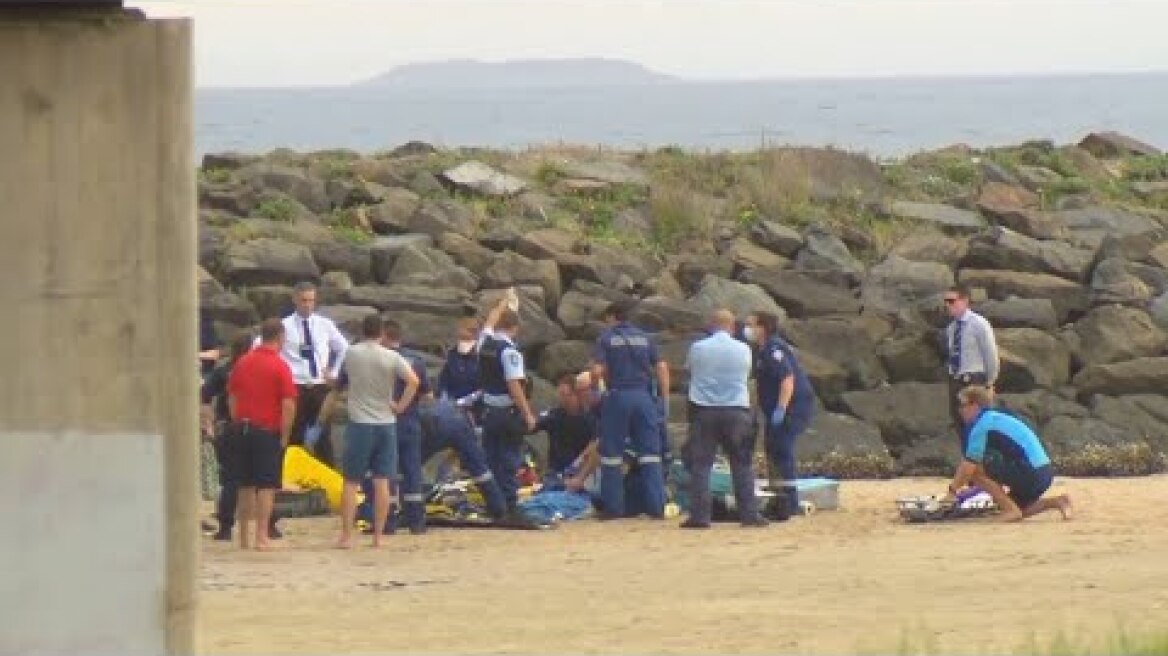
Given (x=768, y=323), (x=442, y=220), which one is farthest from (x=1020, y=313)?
(x=768, y=323)

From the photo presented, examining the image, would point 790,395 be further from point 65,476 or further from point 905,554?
point 65,476

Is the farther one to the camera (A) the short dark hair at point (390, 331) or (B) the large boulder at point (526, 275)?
(B) the large boulder at point (526, 275)

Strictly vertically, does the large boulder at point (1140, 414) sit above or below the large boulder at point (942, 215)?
below

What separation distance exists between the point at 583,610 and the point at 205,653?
267 cm

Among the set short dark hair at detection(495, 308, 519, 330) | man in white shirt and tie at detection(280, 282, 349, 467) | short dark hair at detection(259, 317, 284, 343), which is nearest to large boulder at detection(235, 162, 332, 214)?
man in white shirt and tie at detection(280, 282, 349, 467)

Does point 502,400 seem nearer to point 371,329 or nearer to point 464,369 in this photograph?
point 464,369

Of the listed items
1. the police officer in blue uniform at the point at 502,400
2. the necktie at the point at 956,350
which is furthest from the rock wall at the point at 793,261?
the police officer in blue uniform at the point at 502,400

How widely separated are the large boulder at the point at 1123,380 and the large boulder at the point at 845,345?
195cm

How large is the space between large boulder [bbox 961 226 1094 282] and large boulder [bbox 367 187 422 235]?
636 centimetres

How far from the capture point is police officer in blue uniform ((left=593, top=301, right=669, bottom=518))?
19.3 metres

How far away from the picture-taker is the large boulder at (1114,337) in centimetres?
2730

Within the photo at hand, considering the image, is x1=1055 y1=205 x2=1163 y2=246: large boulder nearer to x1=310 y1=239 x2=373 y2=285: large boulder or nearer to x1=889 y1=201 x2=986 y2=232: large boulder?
x1=889 y1=201 x2=986 y2=232: large boulder

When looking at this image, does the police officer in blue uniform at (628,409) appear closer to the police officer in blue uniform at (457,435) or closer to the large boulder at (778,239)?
the police officer in blue uniform at (457,435)

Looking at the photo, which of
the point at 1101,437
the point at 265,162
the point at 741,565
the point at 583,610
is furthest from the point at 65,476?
the point at 265,162
